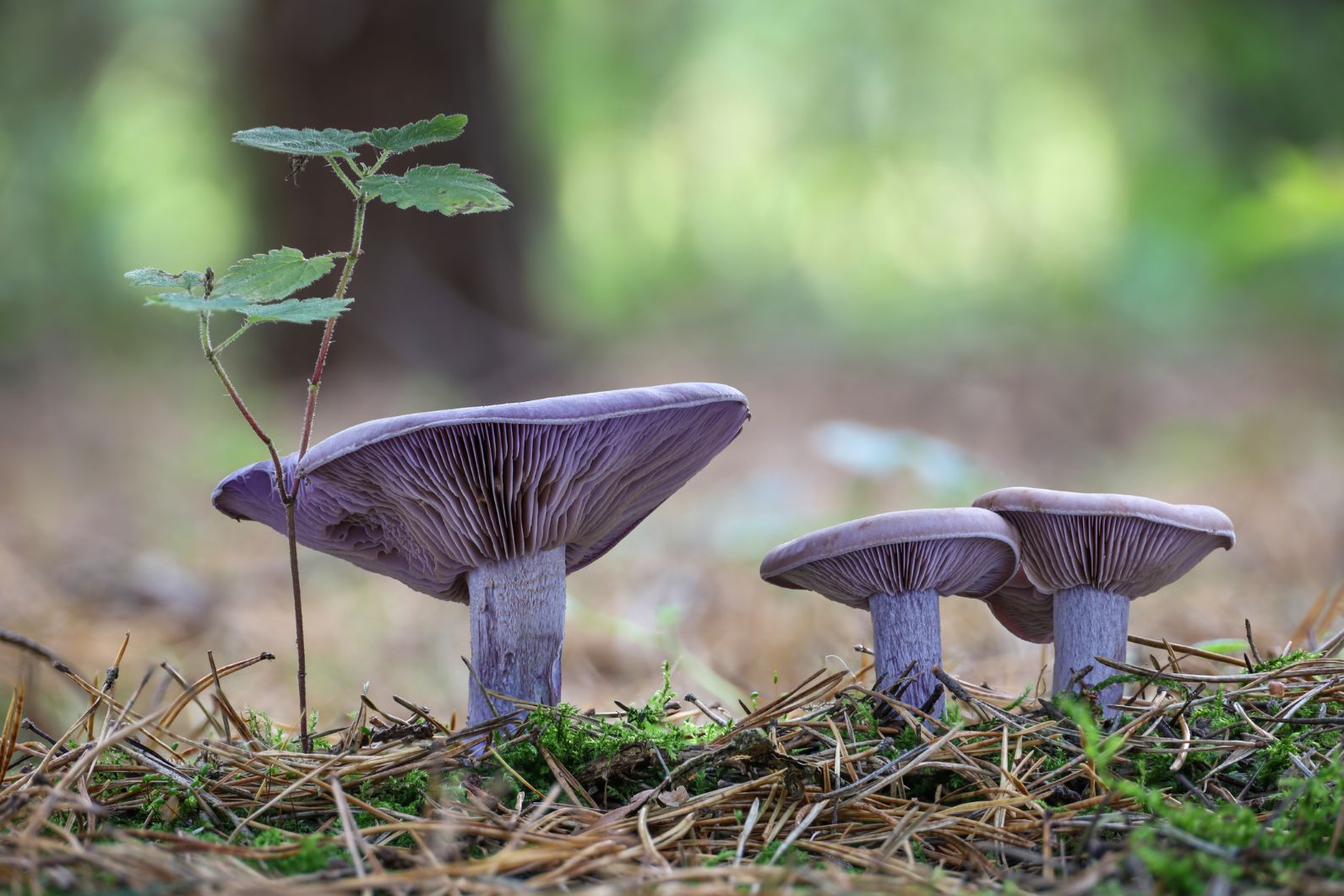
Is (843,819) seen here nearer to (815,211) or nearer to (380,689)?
(380,689)

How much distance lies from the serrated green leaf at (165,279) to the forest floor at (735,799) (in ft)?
2.72

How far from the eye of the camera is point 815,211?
480 inches

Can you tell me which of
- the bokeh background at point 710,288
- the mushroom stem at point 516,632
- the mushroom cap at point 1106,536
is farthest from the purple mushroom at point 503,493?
the bokeh background at point 710,288

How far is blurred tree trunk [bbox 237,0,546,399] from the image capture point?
7.60m

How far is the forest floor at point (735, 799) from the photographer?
152 centimetres

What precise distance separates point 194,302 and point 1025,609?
2.21 m

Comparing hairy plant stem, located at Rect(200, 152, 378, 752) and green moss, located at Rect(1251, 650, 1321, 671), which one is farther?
green moss, located at Rect(1251, 650, 1321, 671)

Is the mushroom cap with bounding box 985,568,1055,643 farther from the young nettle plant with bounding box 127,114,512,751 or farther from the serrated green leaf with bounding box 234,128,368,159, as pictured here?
the serrated green leaf with bounding box 234,128,368,159

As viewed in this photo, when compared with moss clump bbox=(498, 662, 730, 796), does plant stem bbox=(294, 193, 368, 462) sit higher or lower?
higher

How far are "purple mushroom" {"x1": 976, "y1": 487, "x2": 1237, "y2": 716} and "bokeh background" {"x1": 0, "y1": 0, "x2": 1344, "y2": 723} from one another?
0.84 meters

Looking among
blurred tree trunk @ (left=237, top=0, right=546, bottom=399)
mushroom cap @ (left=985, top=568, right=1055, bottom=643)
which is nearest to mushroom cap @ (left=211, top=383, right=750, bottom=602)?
mushroom cap @ (left=985, top=568, right=1055, bottom=643)

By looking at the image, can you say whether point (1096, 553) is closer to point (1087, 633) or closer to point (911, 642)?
point (1087, 633)

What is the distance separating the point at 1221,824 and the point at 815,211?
11.2 metres

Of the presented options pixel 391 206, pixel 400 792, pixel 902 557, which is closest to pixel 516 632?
pixel 400 792
